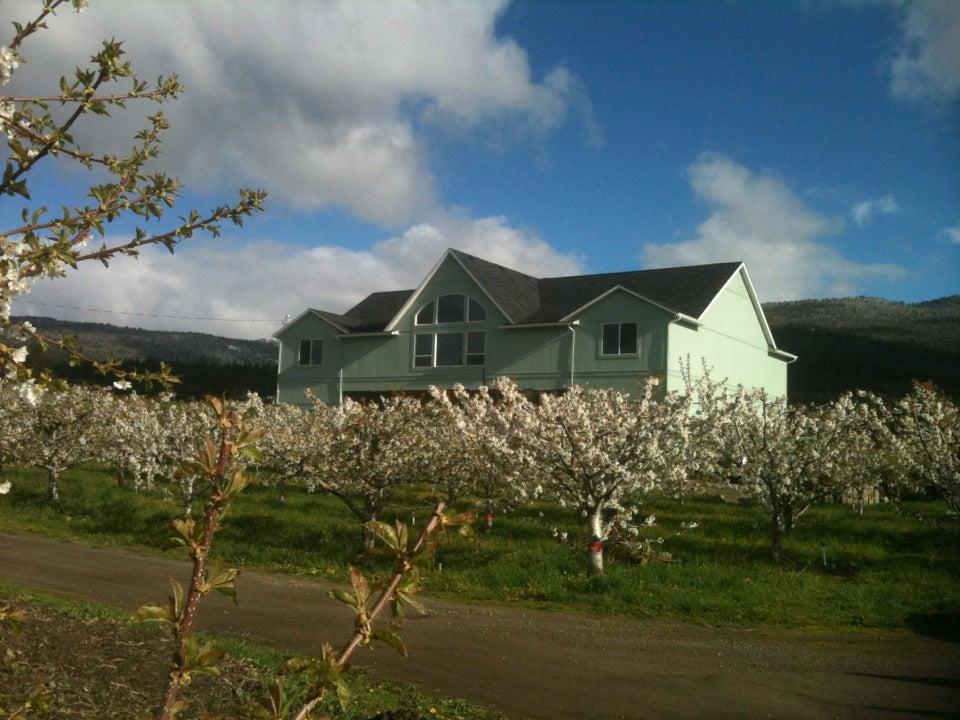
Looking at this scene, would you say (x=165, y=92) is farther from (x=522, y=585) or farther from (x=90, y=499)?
(x=90, y=499)

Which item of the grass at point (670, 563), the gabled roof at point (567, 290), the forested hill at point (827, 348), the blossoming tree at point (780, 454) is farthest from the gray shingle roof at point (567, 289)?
the blossoming tree at point (780, 454)

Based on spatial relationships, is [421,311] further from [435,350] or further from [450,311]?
[435,350]

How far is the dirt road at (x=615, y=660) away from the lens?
7.93m

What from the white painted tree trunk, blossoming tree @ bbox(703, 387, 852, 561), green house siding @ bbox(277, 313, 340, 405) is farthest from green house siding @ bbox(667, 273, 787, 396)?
the white painted tree trunk

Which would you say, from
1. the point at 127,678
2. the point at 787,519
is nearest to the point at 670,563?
the point at 787,519

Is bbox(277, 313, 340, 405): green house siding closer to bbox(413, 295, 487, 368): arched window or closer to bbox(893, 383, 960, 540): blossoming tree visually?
bbox(413, 295, 487, 368): arched window

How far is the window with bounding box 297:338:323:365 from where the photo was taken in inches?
1428

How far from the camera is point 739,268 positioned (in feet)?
102

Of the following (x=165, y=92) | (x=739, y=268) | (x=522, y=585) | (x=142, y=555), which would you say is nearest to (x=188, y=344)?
(x=739, y=268)

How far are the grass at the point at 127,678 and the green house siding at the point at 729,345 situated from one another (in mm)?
21383

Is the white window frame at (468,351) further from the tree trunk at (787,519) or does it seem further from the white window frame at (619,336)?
the tree trunk at (787,519)

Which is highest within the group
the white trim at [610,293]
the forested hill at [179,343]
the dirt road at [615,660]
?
the forested hill at [179,343]

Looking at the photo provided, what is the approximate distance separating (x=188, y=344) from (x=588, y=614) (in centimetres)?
7416

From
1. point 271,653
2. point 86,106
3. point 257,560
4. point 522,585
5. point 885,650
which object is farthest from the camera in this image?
point 257,560
